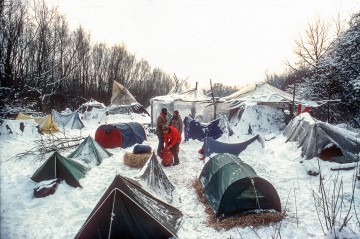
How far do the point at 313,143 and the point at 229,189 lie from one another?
5020 mm

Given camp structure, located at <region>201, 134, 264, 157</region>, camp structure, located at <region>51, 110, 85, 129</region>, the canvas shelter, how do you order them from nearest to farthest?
camp structure, located at <region>201, 134, 264, 157</region>, the canvas shelter, camp structure, located at <region>51, 110, 85, 129</region>

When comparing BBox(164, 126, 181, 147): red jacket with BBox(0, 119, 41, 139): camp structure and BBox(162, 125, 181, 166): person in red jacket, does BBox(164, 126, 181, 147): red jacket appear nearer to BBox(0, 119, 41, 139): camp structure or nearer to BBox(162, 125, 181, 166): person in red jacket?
BBox(162, 125, 181, 166): person in red jacket

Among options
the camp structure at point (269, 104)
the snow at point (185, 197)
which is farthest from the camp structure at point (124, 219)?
the camp structure at point (269, 104)

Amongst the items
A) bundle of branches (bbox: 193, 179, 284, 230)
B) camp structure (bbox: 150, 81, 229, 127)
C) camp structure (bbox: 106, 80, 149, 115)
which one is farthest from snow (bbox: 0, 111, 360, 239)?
camp structure (bbox: 106, 80, 149, 115)

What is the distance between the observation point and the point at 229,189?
5777mm

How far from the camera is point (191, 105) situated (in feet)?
63.6

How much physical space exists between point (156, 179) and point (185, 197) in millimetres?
952

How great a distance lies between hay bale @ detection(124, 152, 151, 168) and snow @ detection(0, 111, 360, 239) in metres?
0.25

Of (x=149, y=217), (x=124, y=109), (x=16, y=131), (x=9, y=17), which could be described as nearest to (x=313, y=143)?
(x=149, y=217)

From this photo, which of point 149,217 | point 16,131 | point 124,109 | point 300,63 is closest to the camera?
point 149,217

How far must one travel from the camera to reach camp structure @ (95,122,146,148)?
41.4 feet

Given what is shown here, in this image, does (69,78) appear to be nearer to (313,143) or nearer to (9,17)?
(9,17)

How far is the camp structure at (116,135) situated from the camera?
12.6 m

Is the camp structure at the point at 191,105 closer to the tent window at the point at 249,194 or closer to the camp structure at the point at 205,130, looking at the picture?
the camp structure at the point at 205,130
